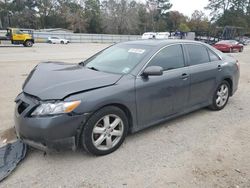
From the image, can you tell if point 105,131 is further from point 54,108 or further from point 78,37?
point 78,37

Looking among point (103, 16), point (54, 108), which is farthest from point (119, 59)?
point (103, 16)

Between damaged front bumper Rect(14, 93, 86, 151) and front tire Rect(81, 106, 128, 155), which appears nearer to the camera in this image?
damaged front bumper Rect(14, 93, 86, 151)

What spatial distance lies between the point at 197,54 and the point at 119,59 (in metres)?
1.52

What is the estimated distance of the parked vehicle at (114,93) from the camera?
111 inches

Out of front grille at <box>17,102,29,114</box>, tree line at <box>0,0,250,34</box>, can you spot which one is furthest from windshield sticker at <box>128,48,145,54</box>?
tree line at <box>0,0,250,34</box>

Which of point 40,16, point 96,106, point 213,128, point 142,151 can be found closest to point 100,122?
point 96,106

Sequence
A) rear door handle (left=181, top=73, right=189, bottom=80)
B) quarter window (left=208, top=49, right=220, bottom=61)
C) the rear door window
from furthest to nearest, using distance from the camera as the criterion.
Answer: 1. quarter window (left=208, top=49, right=220, bottom=61)
2. the rear door window
3. rear door handle (left=181, top=73, right=189, bottom=80)

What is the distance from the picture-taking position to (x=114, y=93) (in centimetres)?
313

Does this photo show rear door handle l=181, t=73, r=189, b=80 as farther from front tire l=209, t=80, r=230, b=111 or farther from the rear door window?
front tire l=209, t=80, r=230, b=111

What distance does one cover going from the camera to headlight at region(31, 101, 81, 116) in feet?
9.09

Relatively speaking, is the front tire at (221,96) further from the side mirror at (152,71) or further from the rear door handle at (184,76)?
the side mirror at (152,71)

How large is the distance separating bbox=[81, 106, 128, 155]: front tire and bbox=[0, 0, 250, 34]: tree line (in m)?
58.2

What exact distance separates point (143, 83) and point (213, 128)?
5.18 ft

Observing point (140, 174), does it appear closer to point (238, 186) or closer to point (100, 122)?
point (100, 122)
